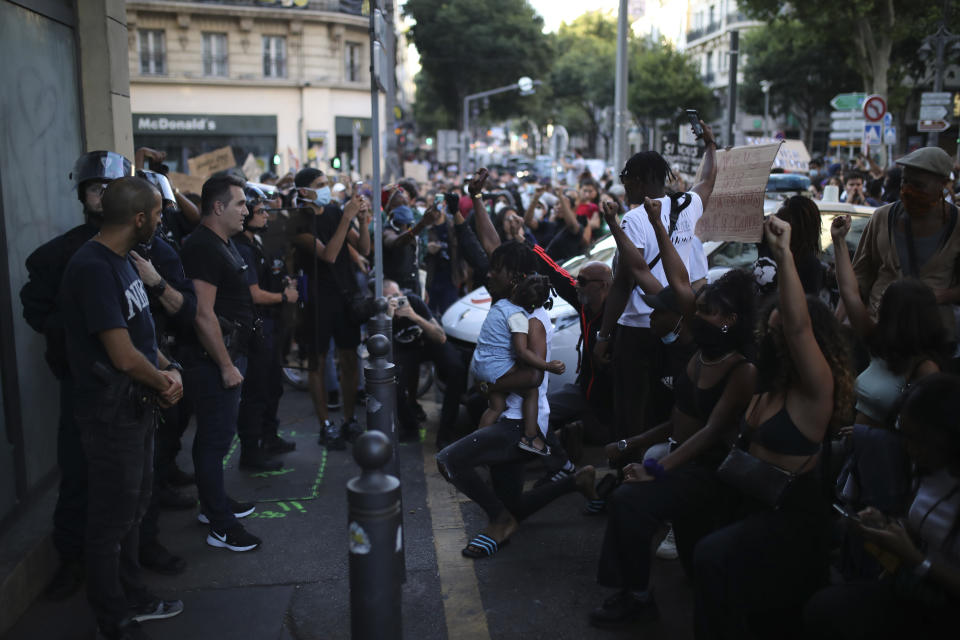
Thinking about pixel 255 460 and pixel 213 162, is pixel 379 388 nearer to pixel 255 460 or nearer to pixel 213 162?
pixel 255 460

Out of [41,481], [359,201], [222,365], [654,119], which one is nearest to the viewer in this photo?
[222,365]

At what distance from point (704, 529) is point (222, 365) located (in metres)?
2.61

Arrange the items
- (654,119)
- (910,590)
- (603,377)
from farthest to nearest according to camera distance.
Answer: (654,119)
(603,377)
(910,590)

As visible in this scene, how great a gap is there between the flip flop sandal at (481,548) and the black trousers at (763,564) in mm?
1559

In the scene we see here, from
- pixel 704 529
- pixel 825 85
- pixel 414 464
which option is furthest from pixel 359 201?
pixel 825 85

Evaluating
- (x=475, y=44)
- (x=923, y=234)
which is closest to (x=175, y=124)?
(x=475, y=44)

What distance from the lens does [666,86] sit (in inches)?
1946

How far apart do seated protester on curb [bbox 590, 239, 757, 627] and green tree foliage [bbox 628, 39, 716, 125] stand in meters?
47.0

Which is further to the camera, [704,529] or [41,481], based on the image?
[41,481]

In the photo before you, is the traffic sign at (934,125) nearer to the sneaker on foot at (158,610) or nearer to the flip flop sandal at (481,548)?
the flip flop sandal at (481,548)

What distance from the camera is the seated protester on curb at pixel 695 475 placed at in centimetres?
363

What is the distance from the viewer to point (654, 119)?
5212 cm

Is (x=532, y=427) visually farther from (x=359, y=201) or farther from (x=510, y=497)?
(x=359, y=201)

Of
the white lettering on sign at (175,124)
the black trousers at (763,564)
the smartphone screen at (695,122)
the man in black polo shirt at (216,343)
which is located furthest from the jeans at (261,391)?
the white lettering on sign at (175,124)
